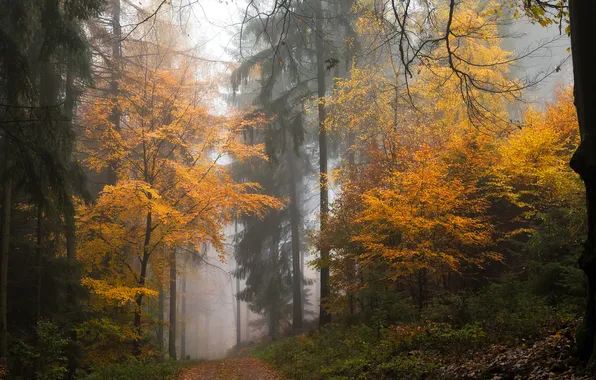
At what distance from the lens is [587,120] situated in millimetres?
3945

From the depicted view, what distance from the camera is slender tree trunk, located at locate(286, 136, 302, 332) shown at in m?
20.1

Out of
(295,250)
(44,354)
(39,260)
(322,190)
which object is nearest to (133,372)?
(44,354)

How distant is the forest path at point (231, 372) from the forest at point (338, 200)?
106mm

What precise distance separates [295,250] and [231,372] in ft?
32.2

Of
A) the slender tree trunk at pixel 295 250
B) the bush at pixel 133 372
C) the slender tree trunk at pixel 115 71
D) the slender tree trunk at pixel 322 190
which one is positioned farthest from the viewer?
the slender tree trunk at pixel 295 250

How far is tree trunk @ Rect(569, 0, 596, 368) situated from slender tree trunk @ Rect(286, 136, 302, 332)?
16.5m

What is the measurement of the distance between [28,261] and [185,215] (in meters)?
3.96

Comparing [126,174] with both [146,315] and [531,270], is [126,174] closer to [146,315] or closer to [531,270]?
[146,315]

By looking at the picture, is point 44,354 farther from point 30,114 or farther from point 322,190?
point 322,190

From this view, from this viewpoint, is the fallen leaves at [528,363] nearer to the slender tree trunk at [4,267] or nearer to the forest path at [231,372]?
the forest path at [231,372]

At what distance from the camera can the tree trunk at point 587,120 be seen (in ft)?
12.8

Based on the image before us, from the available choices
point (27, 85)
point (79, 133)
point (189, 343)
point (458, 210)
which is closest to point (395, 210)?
point (458, 210)

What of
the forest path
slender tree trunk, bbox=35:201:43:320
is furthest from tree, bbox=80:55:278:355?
the forest path

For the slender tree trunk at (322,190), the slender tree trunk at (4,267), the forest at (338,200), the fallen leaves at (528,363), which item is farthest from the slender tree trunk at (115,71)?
the fallen leaves at (528,363)
